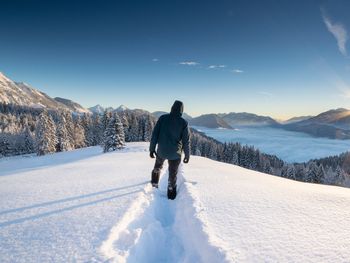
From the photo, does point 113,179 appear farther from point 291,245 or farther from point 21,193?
point 291,245

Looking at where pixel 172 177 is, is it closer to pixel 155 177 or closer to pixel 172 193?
pixel 172 193

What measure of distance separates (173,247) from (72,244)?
168 cm

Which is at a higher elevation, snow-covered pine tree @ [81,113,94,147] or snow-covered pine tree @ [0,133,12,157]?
snow-covered pine tree @ [81,113,94,147]

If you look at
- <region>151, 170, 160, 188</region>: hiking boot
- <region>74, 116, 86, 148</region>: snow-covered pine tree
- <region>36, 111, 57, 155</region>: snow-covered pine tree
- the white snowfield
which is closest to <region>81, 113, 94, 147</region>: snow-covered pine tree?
<region>74, 116, 86, 148</region>: snow-covered pine tree

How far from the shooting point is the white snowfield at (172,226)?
320 centimetres

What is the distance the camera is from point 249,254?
10.4 ft

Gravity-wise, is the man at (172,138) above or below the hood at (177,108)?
below

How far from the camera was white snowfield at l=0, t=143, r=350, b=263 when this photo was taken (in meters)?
3.20

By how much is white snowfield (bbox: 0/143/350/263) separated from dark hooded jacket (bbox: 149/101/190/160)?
115 centimetres

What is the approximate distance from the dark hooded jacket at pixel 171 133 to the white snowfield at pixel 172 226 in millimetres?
1149

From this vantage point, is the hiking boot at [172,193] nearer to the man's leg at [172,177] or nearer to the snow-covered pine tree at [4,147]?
the man's leg at [172,177]

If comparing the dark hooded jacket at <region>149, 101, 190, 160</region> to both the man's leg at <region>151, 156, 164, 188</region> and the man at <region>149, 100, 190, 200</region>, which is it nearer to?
the man at <region>149, 100, 190, 200</region>

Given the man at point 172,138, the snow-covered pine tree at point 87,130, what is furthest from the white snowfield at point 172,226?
the snow-covered pine tree at point 87,130

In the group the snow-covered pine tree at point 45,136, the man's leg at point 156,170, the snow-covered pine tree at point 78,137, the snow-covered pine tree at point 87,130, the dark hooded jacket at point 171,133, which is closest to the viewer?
the dark hooded jacket at point 171,133
